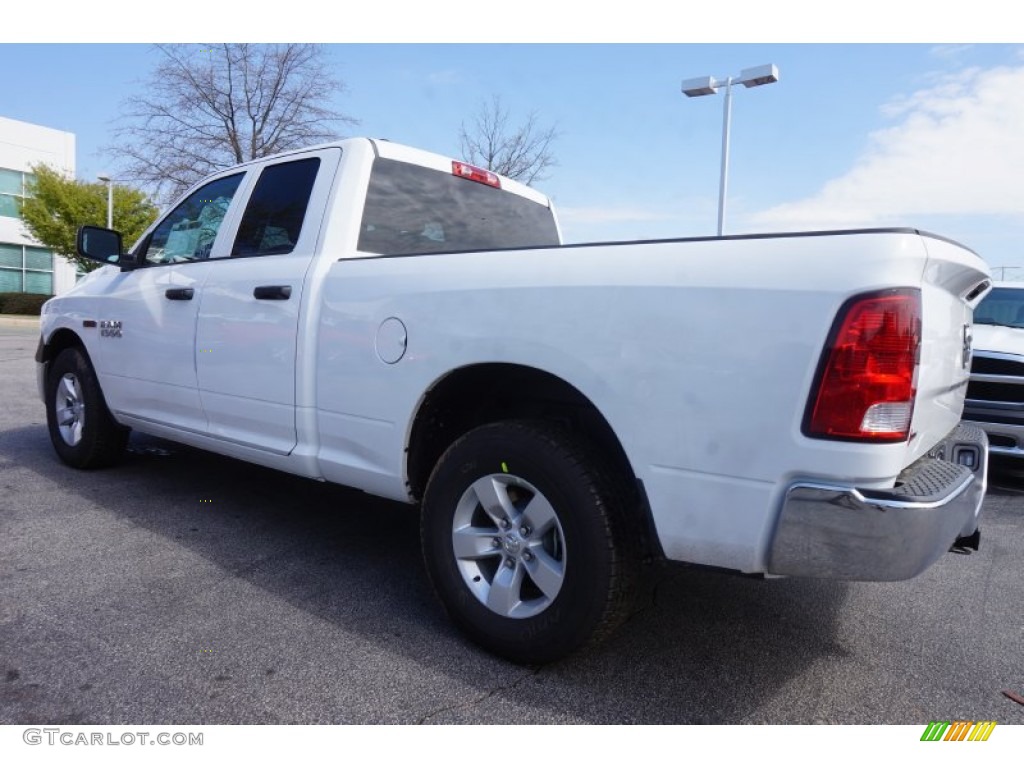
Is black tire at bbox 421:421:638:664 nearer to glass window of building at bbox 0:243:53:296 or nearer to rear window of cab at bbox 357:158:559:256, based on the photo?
rear window of cab at bbox 357:158:559:256

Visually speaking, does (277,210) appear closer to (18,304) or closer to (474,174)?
(474,174)

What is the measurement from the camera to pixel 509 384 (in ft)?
9.27

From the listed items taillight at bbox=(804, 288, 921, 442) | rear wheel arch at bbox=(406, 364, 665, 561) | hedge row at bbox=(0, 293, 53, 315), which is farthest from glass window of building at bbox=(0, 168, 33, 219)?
taillight at bbox=(804, 288, 921, 442)

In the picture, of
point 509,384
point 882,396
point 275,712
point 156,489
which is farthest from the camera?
point 156,489

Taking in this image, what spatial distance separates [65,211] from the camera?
2800 centimetres

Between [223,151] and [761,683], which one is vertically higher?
[223,151]

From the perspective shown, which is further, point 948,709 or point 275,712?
point 948,709

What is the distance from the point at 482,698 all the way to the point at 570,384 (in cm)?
105

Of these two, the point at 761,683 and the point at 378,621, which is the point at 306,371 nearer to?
the point at 378,621

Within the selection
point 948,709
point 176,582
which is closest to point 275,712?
point 176,582

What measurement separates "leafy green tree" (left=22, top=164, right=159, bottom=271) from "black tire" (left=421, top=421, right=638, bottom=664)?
29614 mm

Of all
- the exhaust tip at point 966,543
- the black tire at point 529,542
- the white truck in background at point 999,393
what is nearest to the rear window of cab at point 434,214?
the black tire at point 529,542

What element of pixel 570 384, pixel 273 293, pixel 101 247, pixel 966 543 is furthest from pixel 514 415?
pixel 101 247

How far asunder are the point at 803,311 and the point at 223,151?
2114 centimetres
